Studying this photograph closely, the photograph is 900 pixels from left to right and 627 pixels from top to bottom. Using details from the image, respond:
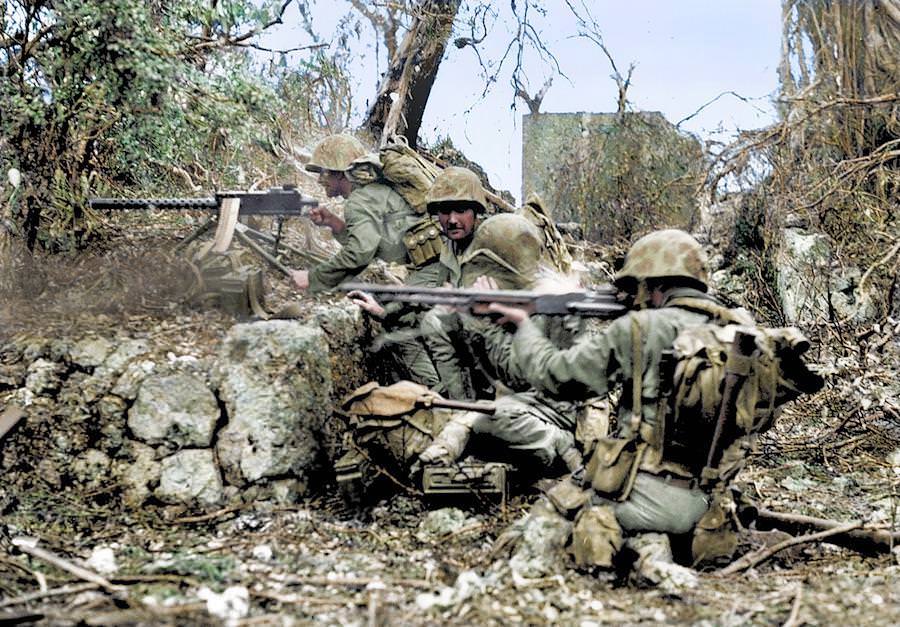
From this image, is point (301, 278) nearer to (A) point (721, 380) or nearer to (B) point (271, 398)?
(B) point (271, 398)

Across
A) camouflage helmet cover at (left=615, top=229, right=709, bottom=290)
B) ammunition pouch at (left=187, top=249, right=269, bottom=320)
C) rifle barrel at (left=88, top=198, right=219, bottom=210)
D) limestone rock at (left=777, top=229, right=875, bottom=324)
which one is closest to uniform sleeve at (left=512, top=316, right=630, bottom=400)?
camouflage helmet cover at (left=615, top=229, right=709, bottom=290)

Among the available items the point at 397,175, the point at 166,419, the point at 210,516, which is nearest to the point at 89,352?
the point at 166,419

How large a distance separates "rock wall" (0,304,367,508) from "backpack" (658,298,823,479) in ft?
8.22

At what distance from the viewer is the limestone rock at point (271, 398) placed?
5574 millimetres

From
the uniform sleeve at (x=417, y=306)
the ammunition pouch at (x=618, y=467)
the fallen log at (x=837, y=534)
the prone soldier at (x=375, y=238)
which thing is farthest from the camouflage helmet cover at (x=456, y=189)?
the fallen log at (x=837, y=534)

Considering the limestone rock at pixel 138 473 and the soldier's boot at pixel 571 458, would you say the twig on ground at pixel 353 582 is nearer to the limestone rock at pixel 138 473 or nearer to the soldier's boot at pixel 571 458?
the limestone rock at pixel 138 473

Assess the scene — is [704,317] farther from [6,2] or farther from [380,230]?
[6,2]

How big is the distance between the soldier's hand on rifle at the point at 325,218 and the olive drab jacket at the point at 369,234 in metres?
0.09

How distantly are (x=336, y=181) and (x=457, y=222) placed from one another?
4.21 ft

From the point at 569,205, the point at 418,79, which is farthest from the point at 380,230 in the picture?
the point at 569,205

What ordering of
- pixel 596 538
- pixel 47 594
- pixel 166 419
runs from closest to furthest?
1. pixel 47 594
2. pixel 596 538
3. pixel 166 419

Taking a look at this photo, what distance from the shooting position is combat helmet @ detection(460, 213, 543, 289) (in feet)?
19.0

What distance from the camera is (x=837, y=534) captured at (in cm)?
484

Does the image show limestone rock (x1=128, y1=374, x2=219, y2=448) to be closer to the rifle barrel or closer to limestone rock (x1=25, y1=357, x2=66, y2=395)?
limestone rock (x1=25, y1=357, x2=66, y2=395)
